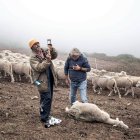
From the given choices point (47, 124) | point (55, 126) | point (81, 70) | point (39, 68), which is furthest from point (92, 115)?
point (39, 68)

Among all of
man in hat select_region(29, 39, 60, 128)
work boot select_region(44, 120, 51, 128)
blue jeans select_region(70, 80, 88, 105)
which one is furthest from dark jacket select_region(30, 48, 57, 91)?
blue jeans select_region(70, 80, 88, 105)

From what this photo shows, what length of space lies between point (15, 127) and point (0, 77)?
29.7 feet

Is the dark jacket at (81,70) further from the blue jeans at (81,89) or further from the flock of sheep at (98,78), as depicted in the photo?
the flock of sheep at (98,78)

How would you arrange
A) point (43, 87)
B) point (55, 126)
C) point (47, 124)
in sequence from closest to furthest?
point (43, 87), point (47, 124), point (55, 126)

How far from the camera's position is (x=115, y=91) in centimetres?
1755

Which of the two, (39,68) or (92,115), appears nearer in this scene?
(39,68)

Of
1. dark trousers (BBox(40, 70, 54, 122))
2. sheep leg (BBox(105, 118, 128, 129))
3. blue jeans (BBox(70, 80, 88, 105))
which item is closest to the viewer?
dark trousers (BBox(40, 70, 54, 122))

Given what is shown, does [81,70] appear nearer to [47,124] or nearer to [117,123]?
[117,123]

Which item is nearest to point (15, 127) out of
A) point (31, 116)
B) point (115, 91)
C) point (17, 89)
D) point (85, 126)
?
point (31, 116)

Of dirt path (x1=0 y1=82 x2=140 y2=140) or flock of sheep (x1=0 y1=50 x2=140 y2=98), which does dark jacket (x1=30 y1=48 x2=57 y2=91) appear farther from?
flock of sheep (x1=0 y1=50 x2=140 y2=98)

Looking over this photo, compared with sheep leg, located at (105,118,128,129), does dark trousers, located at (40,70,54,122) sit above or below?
above

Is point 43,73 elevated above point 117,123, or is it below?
above

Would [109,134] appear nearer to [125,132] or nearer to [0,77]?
[125,132]

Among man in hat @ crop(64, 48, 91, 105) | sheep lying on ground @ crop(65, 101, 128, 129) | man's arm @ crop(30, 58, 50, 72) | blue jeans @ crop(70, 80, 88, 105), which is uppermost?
man's arm @ crop(30, 58, 50, 72)
